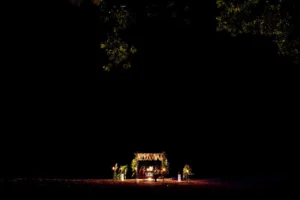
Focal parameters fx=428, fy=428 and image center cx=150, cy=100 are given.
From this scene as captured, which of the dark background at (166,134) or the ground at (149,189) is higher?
the dark background at (166,134)

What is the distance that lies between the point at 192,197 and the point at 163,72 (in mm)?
11186

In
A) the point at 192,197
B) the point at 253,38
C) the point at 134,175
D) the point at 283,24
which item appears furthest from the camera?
the point at 134,175

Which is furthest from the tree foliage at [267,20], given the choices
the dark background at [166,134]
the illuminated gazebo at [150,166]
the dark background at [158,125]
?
the dark background at [166,134]

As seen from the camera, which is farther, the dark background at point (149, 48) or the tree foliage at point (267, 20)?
the dark background at point (149, 48)

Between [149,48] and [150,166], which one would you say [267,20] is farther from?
[150,166]

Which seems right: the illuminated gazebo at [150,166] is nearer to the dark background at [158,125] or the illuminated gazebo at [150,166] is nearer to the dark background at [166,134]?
the dark background at [158,125]

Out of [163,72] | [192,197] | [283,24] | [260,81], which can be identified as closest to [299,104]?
[260,81]

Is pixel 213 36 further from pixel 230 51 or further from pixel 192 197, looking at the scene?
pixel 192 197

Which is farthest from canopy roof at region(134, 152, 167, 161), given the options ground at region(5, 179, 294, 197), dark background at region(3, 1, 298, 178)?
ground at region(5, 179, 294, 197)

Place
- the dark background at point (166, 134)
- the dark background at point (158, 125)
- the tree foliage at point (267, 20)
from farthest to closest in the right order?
the dark background at point (166, 134) < the dark background at point (158, 125) < the tree foliage at point (267, 20)

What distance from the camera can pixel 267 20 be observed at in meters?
6.88

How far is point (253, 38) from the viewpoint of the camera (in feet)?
43.6

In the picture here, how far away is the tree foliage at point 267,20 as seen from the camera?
664 centimetres

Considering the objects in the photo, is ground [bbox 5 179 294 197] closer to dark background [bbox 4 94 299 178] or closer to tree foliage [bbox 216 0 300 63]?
tree foliage [bbox 216 0 300 63]
